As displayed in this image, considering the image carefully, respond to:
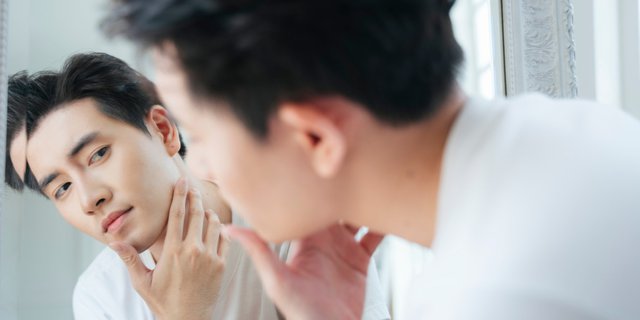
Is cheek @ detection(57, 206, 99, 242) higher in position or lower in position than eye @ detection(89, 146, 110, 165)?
lower

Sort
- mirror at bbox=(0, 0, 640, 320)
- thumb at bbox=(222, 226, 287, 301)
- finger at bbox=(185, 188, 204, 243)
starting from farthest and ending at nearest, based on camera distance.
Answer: finger at bbox=(185, 188, 204, 243)
mirror at bbox=(0, 0, 640, 320)
thumb at bbox=(222, 226, 287, 301)

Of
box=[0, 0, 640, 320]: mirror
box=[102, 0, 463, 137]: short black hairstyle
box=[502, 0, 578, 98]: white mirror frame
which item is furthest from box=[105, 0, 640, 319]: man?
box=[502, 0, 578, 98]: white mirror frame

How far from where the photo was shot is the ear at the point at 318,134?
1.45 feet

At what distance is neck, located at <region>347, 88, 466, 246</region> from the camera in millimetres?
478

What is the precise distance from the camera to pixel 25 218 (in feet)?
2.47

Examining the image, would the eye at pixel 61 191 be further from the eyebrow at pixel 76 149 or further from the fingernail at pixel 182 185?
the fingernail at pixel 182 185

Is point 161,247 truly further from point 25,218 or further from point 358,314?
point 358,314

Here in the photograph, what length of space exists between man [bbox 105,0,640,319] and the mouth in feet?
1.02

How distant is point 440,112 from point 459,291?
0.46 ft

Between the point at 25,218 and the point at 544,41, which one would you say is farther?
the point at 544,41

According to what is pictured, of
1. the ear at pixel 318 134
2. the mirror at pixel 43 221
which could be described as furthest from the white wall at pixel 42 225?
the ear at pixel 318 134

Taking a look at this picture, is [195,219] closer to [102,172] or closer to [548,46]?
[102,172]

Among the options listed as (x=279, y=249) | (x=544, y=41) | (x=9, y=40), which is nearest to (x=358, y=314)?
(x=279, y=249)

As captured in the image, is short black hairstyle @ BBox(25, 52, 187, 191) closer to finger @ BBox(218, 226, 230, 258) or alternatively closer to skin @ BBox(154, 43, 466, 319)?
finger @ BBox(218, 226, 230, 258)
